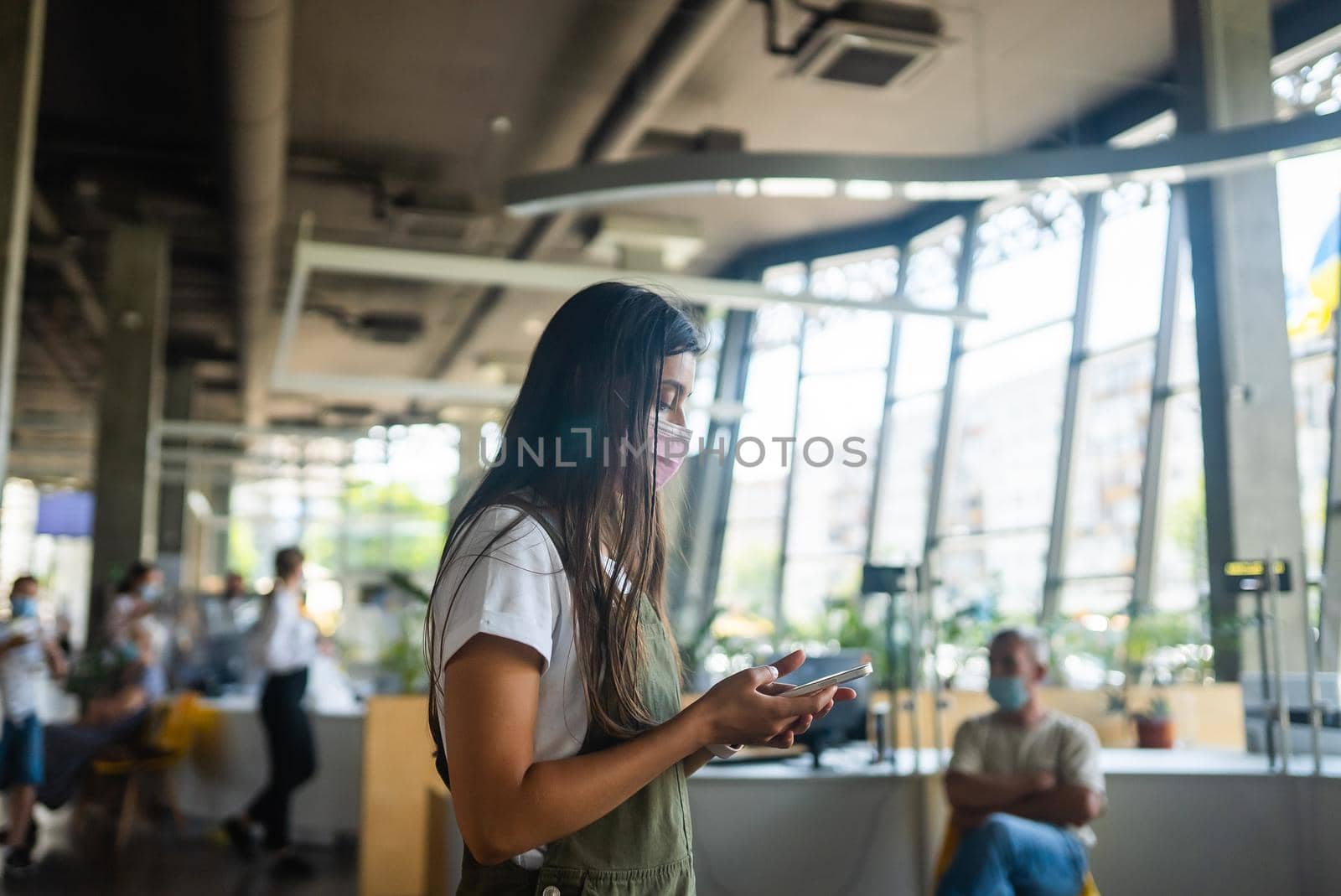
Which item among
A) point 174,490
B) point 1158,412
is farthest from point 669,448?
point 174,490

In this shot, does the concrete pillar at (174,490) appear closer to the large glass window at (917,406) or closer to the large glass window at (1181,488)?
the large glass window at (917,406)

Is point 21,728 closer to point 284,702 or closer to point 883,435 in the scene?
point 284,702

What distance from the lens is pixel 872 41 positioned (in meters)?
6.19

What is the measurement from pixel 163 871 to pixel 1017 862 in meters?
4.53

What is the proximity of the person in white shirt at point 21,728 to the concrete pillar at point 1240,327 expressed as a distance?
6.11 meters

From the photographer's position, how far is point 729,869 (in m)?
3.75

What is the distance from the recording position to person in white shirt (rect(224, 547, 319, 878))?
19.3 ft

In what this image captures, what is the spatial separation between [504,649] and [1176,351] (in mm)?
7262

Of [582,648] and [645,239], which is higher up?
[645,239]

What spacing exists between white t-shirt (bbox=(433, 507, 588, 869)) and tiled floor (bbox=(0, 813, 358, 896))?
485cm

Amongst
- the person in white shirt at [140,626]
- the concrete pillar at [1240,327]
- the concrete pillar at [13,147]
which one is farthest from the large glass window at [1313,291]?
the person in white shirt at [140,626]

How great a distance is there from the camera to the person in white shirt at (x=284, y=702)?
19.3ft

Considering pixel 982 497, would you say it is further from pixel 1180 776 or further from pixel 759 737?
pixel 759 737

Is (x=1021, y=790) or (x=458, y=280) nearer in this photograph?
(x=1021, y=790)
